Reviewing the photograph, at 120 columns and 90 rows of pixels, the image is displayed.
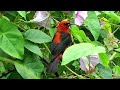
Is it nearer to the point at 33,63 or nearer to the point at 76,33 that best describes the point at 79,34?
the point at 76,33

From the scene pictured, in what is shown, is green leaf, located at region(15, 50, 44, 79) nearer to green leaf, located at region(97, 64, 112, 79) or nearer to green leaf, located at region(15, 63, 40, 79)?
green leaf, located at region(15, 63, 40, 79)

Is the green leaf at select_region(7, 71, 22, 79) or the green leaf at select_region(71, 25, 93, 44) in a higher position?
the green leaf at select_region(71, 25, 93, 44)

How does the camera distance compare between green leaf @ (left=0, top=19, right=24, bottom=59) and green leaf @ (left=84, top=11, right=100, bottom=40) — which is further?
green leaf @ (left=84, top=11, right=100, bottom=40)

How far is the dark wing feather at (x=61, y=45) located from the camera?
23.3 inches

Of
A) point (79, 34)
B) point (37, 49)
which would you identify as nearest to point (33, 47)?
point (37, 49)

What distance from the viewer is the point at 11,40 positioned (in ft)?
1.83

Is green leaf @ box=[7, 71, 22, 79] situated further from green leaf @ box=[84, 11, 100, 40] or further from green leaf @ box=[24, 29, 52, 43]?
green leaf @ box=[84, 11, 100, 40]

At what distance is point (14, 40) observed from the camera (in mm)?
560

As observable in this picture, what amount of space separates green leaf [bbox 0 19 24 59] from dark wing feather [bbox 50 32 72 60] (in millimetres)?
72

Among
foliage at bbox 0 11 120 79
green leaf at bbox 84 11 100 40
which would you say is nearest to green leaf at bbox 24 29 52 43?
foliage at bbox 0 11 120 79

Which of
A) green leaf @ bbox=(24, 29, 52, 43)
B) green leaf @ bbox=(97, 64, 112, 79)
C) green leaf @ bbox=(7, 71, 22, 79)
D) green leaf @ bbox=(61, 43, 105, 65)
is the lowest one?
green leaf @ bbox=(97, 64, 112, 79)

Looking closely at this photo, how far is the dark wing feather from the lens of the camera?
0.59 m
